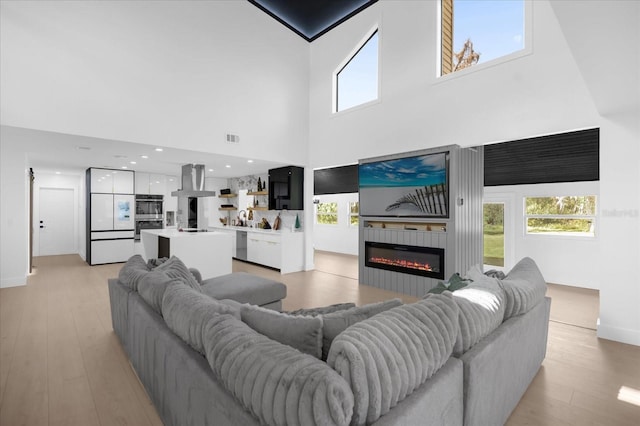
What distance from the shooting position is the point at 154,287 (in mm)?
2061

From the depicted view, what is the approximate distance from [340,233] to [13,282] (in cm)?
729

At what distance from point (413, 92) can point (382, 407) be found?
472 centimetres

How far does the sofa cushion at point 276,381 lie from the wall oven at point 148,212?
301 inches

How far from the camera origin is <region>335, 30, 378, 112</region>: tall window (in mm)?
5656

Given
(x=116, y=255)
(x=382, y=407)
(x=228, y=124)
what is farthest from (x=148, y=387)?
(x=116, y=255)

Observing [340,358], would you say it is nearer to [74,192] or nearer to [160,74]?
[160,74]

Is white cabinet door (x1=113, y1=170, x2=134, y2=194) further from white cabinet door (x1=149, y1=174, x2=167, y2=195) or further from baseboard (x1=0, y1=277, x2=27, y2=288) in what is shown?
baseboard (x1=0, y1=277, x2=27, y2=288)

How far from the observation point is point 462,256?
4.44m

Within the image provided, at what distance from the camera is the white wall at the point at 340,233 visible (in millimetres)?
9305

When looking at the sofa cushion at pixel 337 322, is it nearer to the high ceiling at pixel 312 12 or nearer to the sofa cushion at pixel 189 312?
the sofa cushion at pixel 189 312

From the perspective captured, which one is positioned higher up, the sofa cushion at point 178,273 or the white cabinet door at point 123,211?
the white cabinet door at point 123,211

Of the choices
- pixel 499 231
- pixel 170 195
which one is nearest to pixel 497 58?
pixel 499 231

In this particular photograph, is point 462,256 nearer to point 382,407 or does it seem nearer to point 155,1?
point 382,407

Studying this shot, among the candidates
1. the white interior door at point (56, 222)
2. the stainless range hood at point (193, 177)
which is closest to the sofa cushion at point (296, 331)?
the stainless range hood at point (193, 177)
